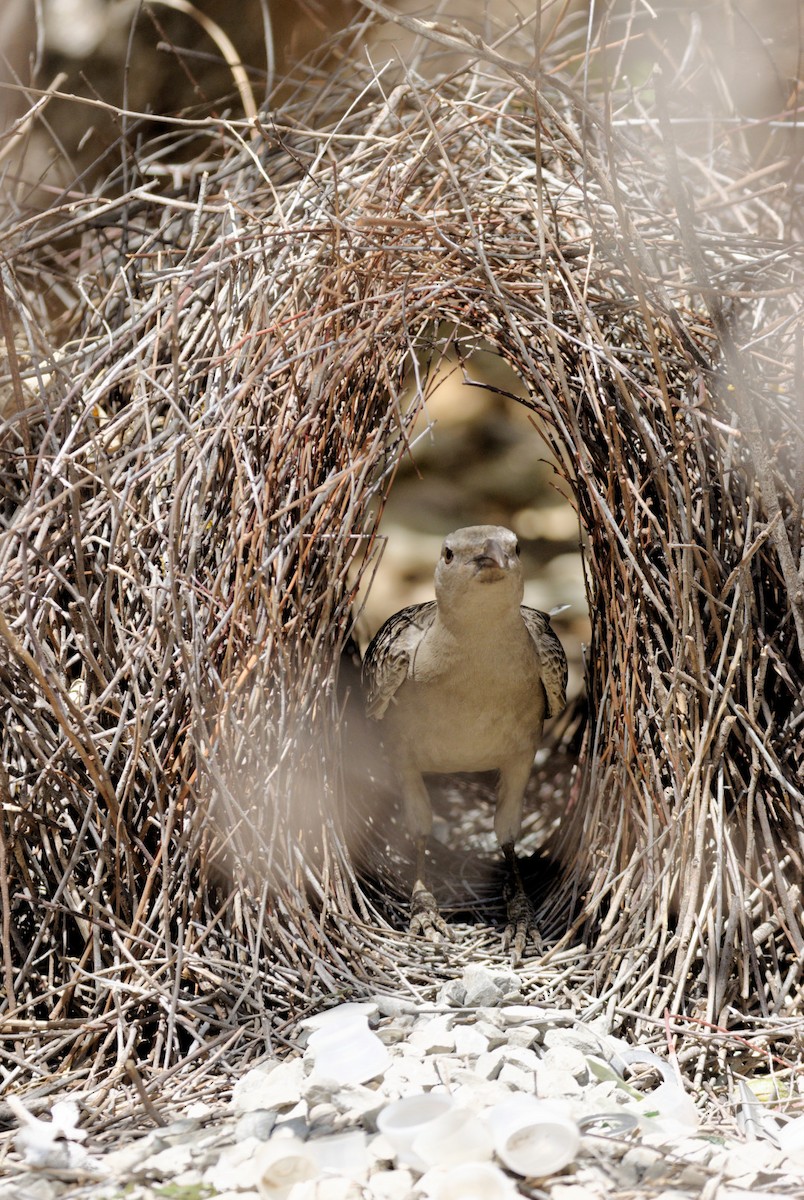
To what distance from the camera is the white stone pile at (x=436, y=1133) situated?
1827 mm

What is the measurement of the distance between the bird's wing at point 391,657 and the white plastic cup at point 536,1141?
158 centimetres

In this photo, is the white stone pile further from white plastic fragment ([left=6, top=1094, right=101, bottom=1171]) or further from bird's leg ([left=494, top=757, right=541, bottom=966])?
bird's leg ([left=494, top=757, right=541, bottom=966])

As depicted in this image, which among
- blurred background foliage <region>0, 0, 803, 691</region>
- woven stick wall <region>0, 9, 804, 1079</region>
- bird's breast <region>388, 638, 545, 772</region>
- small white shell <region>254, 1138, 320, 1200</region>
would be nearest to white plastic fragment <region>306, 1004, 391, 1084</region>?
woven stick wall <region>0, 9, 804, 1079</region>

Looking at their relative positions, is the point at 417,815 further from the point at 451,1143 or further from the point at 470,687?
the point at 451,1143

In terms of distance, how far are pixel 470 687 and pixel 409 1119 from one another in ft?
4.69

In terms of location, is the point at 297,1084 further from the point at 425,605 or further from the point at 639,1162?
the point at 425,605

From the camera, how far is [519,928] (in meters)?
3.01

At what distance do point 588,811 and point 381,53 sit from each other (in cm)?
283

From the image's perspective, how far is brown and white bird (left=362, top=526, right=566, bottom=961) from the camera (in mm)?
3039

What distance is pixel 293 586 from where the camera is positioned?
2621 mm

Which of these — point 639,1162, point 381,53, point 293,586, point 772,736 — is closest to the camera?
point 639,1162

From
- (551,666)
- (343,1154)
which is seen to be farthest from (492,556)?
(343,1154)

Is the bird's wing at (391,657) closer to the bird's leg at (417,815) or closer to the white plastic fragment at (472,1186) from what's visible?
the bird's leg at (417,815)

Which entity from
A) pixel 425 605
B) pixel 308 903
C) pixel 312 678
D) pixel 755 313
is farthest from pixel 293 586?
pixel 755 313
